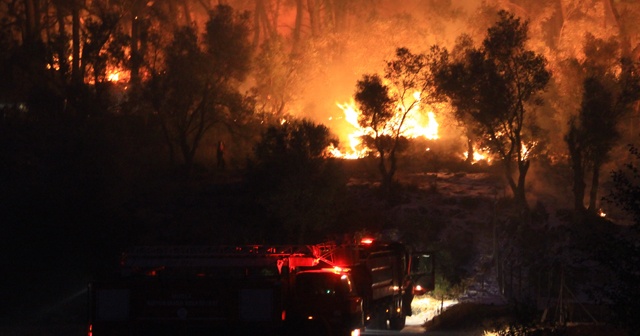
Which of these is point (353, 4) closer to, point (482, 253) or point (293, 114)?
point (293, 114)

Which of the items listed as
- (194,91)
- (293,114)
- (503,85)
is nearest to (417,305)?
(503,85)

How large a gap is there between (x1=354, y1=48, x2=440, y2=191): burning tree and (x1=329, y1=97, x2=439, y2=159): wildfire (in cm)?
45

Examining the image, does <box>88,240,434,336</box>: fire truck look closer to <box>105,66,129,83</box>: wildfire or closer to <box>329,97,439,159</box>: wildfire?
<box>329,97,439,159</box>: wildfire

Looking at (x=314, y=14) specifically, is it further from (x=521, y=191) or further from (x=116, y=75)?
(x=521, y=191)

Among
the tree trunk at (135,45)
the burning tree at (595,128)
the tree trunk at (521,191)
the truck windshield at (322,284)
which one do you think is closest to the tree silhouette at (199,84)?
the tree trunk at (135,45)

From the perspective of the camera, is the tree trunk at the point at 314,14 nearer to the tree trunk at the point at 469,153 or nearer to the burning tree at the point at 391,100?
the tree trunk at the point at 469,153

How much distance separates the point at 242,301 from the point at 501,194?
36276 mm

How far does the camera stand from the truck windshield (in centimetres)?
1898

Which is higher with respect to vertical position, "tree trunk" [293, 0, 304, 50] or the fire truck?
"tree trunk" [293, 0, 304, 50]

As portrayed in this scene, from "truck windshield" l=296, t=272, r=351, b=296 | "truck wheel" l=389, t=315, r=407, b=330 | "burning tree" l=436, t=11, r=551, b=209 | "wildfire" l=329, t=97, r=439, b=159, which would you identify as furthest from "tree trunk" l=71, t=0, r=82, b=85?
"truck windshield" l=296, t=272, r=351, b=296

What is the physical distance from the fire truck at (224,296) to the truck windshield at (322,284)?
2cm

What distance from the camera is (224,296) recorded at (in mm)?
17656

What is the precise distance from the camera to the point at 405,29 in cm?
7888

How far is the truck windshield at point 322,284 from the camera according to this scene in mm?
18975
